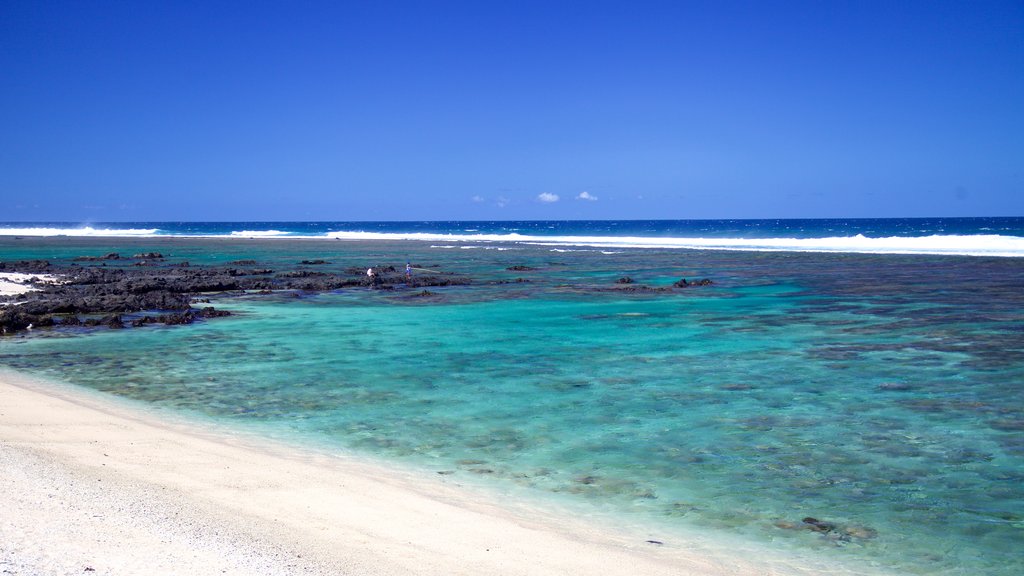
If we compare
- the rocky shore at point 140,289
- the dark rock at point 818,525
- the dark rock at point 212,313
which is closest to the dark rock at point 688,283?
the rocky shore at point 140,289

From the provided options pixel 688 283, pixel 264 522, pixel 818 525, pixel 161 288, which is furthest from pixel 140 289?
pixel 818 525

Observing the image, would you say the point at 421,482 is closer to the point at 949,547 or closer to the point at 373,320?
the point at 949,547

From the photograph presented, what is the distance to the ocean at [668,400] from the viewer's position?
259 inches

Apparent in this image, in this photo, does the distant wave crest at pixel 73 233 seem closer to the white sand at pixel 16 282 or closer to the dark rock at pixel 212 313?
the white sand at pixel 16 282

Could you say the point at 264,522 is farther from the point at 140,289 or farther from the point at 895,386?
the point at 140,289

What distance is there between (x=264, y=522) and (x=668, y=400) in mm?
6018

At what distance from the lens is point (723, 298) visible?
23953mm

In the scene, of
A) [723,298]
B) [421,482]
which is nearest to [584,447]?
[421,482]

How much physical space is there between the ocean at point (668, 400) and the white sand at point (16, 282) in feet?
25.2

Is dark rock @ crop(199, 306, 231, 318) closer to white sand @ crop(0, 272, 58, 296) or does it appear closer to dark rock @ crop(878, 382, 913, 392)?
white sand @ crop(0, 272, 58, 296)

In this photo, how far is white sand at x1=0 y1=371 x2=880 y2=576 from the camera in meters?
4.96

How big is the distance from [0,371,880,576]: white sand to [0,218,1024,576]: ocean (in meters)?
0.52

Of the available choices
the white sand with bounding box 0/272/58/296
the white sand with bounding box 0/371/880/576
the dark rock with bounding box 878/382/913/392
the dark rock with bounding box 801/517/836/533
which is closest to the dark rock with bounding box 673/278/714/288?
Answer: the dark rock with bounding box 878/382/913/392

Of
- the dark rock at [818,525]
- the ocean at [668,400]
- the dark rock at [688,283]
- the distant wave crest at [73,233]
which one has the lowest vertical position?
the dark rock at [818,525]
